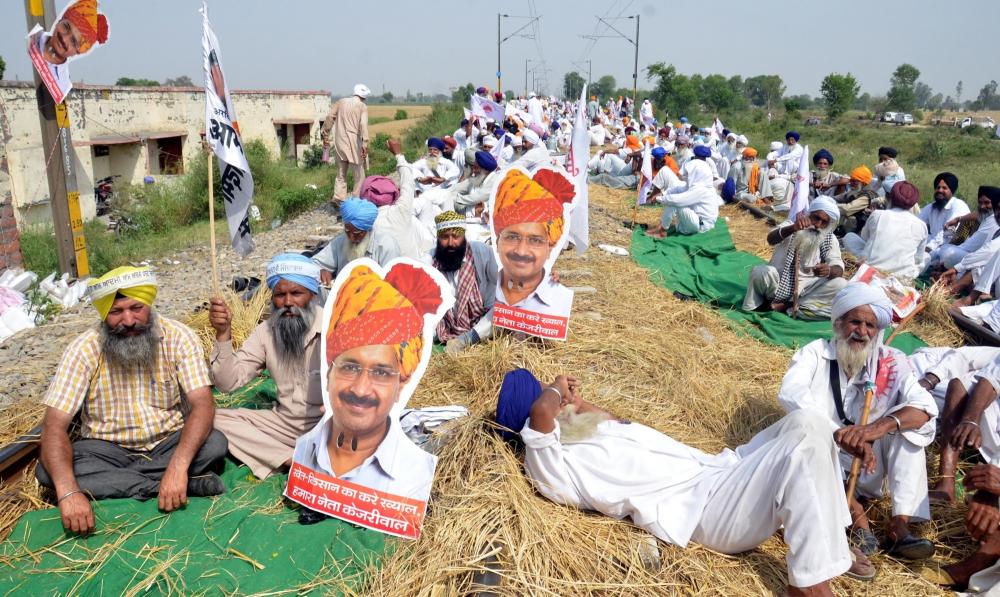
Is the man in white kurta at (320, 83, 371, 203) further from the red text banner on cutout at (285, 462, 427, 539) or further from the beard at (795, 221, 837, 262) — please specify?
the red text banner on cutout at (285, 462, 427, 539)

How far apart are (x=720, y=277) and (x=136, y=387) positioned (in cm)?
Result: 661

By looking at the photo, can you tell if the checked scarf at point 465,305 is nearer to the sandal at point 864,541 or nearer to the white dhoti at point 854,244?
the sandal at point 864,541

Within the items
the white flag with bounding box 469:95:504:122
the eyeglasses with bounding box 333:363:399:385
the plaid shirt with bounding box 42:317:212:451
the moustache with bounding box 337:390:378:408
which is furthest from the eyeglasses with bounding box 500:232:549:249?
the white flag with bounding box 469:95:504:122

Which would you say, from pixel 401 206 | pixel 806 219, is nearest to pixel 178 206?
pixel 401 206

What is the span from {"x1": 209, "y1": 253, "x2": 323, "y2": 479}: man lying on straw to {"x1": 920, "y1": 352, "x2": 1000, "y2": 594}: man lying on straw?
3.20 m

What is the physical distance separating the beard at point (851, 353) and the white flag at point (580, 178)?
2.48m

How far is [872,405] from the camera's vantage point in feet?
11.3

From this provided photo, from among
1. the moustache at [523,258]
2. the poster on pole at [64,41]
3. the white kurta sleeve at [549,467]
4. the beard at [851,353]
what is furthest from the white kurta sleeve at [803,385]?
the poster on pole at [64,41]

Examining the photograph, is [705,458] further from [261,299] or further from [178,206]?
[178,206]

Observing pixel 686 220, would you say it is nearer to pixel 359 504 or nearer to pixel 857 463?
pixel 857 463

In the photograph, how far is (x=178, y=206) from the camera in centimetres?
1325

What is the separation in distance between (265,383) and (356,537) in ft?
6.85

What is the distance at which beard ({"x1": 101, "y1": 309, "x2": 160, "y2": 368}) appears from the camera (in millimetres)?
3041

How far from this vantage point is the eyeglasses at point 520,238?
16.5 feet
